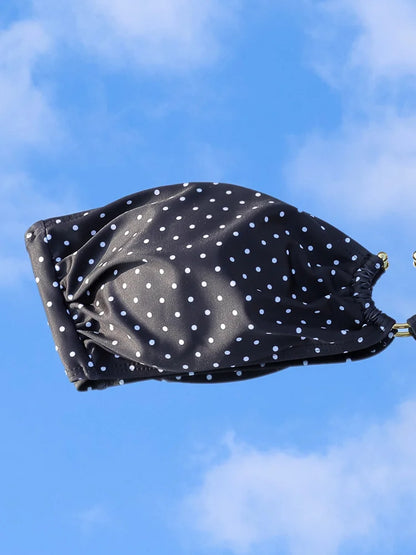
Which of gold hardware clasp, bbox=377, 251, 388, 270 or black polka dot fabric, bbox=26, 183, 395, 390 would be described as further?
gold hardware clasp, bbox=377, 251, 388, 270

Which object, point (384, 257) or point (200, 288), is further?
point (384, 257)

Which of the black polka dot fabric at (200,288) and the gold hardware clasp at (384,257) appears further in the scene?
the gold hardware clasp at (384,257)

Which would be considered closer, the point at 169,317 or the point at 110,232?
the point at 169,317

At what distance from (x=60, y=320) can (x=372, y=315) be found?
0.71 m

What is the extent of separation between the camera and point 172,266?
2352 millimetres

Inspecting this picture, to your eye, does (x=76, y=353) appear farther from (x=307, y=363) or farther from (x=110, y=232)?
(x=307, y=363)

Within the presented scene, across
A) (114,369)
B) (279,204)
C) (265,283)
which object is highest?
(279,204)

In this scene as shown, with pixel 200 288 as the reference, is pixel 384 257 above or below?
above

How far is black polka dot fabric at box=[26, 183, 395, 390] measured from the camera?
232 centimetres

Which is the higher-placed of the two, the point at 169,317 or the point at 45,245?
the point at 45,245

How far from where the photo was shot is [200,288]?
2.34 metres

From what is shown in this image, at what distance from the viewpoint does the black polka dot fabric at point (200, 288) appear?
91.5 inches

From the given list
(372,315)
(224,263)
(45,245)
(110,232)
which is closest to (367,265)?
(372,315)

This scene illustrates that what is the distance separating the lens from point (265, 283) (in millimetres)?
2375
